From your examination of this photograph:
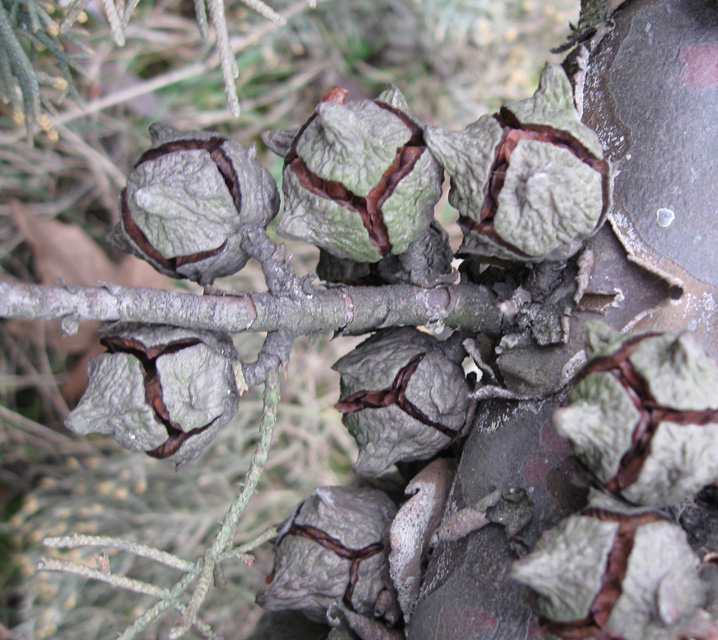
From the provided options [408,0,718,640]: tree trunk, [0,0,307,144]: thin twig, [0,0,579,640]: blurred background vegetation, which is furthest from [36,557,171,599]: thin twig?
[0,0,307,144]: thin twig

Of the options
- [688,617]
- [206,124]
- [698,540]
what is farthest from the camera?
[206,124]

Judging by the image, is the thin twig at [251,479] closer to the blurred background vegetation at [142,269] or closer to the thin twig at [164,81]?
the blurred background vegetation at [142,269]

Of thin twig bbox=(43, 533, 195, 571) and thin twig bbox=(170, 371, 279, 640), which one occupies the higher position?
thin twig bbox=(170, 371, 279, 640)

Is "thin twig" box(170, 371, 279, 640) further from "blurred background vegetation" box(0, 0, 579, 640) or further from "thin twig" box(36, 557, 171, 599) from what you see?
"blurred background vegetation" box(0, 0, 579, 640)

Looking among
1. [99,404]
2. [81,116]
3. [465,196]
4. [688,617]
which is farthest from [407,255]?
[81,116]

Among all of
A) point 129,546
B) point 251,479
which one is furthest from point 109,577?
point 251,479

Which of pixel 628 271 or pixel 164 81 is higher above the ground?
pixel 164 81

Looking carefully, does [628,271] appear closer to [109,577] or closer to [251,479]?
[251,479]

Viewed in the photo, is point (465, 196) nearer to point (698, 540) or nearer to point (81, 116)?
point (698, 540)

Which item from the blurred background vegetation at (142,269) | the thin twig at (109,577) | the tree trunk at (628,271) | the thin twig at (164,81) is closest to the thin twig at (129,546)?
the thin twig at (109,577)
